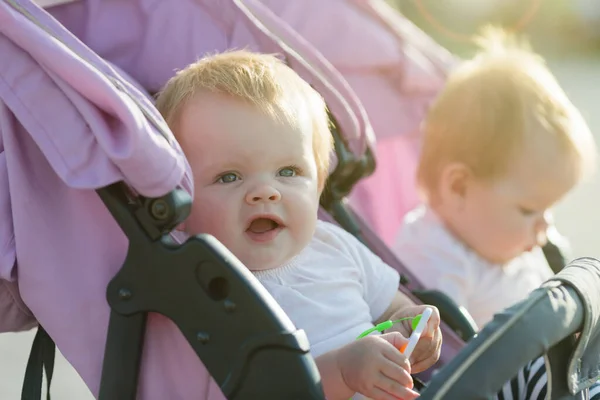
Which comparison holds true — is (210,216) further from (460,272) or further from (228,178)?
(460,272)

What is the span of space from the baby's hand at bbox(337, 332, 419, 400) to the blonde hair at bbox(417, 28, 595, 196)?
104 cm

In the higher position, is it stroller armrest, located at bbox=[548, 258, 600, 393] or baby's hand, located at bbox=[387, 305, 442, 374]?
stroller armrest, located at bbox=[548, 258, 600, 393]

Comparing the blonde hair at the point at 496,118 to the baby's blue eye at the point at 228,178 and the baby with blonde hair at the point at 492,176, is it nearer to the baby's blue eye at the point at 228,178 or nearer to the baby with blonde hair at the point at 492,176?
the baby with blonde hair at the point at 492,176

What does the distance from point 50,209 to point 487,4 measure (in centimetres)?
887

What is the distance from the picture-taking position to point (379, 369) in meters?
1.39

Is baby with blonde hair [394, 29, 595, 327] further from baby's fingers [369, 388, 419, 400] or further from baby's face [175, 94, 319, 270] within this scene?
baby's fingers [369, 388, 419, 400]

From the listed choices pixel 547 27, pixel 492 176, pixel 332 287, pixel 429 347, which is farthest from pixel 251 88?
pixel 547 27

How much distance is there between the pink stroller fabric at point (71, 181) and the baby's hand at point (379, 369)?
0.63ft

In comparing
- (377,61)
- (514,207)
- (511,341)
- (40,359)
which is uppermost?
(377,61)

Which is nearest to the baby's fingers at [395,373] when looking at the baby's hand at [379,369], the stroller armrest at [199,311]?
the baby's hand at [379,369]

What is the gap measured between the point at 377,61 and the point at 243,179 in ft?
2.88

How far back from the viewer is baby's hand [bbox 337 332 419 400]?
1385 mm

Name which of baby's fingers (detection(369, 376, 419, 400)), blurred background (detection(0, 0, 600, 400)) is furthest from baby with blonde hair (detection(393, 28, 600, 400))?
blurred background (detection(0, 0, 600, 400))

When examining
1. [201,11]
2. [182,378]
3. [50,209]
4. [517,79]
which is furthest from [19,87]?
[517,79]
